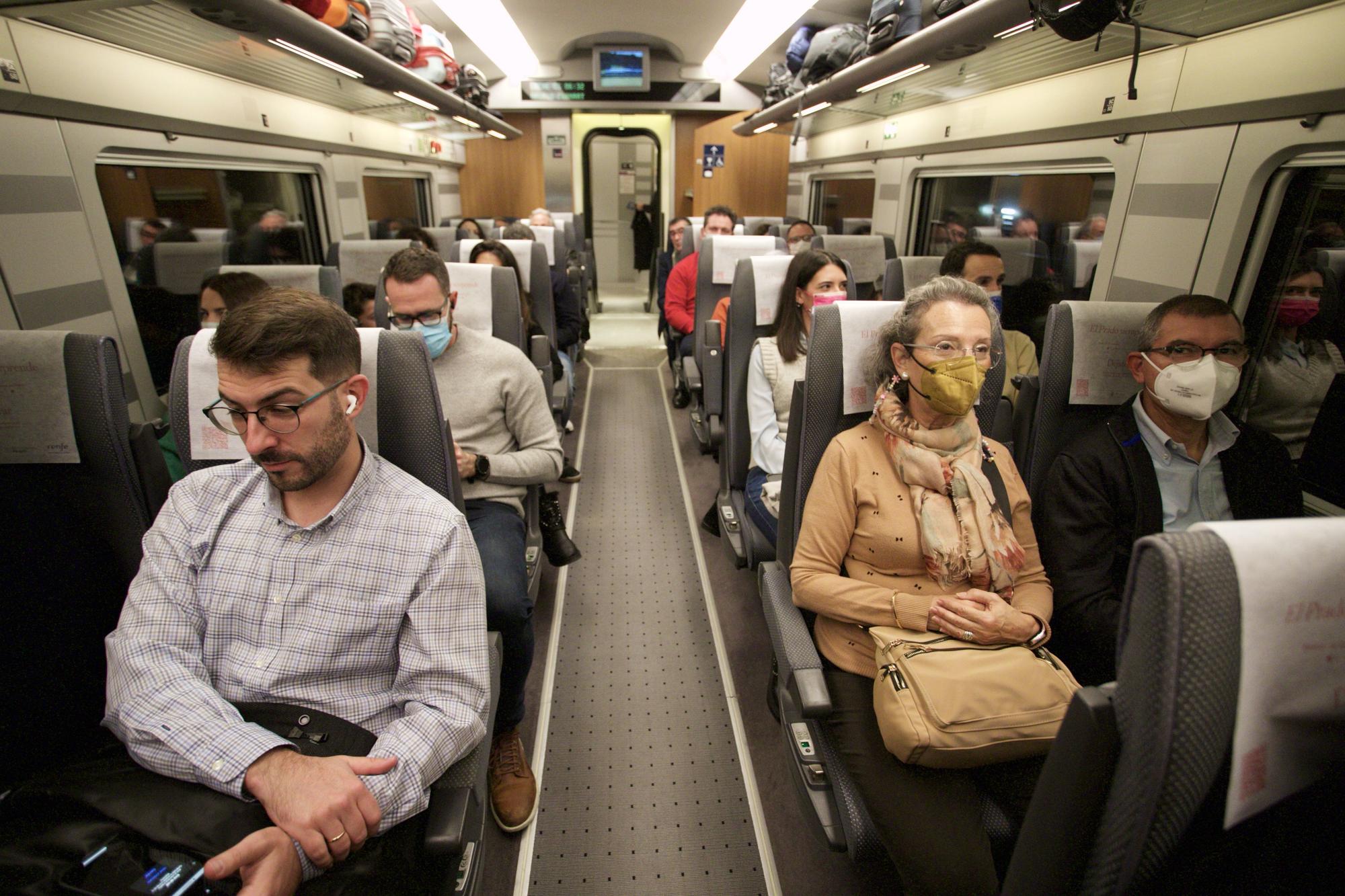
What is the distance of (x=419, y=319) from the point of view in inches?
91.6

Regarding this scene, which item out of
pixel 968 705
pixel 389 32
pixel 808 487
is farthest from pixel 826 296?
pixel 389 32

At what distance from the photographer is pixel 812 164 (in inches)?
355

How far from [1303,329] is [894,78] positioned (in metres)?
2.64

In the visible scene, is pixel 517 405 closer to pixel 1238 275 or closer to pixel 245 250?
pixel 1238 275

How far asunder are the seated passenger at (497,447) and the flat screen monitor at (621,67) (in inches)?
332

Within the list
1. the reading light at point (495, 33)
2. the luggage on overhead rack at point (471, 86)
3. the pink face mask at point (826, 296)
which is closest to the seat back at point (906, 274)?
the pink face mask at point (826, 296)

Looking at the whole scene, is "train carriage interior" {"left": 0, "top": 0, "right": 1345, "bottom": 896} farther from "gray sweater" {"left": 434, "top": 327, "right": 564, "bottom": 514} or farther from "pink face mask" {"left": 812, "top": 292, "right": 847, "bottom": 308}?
"pink face mask" {"left": 812, "top": 292, "right": 847, "bottom": 308}

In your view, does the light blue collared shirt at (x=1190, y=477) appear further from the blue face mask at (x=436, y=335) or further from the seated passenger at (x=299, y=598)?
the blue face mask at (x=436, y=335)

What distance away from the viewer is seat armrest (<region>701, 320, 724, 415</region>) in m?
3.56

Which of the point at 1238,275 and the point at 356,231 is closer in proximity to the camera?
the point at 1238,275

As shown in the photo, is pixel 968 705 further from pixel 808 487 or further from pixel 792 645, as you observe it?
pixel 808 487

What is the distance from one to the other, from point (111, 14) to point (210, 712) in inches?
123

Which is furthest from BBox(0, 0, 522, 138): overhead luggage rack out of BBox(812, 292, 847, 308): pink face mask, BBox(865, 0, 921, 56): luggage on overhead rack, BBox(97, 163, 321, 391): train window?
BBox(865, 0, 921, 56): luggage on overhead rack

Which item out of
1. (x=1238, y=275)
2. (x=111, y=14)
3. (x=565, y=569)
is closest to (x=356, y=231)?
(x=111, y=14)
